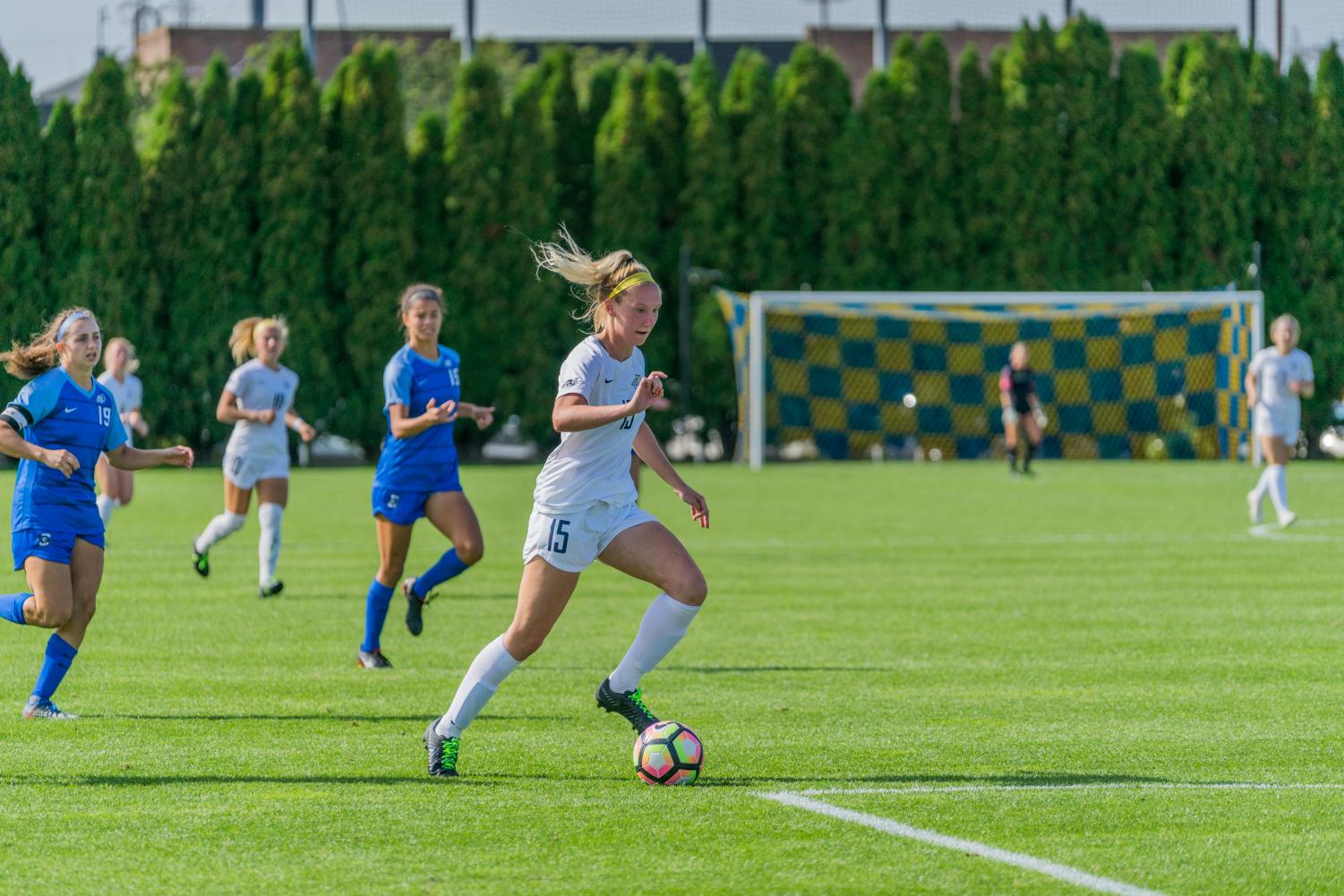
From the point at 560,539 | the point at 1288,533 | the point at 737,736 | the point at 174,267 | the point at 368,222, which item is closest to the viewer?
the point at 560,539

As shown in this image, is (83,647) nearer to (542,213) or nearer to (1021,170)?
(542,213)

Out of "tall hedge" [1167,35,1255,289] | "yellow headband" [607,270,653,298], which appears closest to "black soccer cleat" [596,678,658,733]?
"yellow headband" [607,270,653,298]

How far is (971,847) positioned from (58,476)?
14.2 feet

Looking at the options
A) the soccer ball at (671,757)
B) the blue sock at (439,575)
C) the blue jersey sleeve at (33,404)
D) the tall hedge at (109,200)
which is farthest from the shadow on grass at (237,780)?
the tall hedge at (109,200)

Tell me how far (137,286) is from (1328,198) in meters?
25.1

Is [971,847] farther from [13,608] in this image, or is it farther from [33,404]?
[33,404]

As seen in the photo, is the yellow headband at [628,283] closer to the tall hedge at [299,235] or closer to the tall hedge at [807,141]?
the tall hedge at [299,235]

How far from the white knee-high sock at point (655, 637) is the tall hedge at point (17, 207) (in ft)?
109

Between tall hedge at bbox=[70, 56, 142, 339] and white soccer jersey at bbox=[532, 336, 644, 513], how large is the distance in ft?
108

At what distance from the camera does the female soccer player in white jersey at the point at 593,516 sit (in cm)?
736

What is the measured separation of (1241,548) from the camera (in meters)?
18.5

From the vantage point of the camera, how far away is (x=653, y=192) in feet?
138

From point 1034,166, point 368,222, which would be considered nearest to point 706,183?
point 1034,166

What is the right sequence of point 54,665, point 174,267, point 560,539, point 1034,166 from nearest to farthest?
point 560,539 < point 54,665 < point 174,267 < point 1034,166
